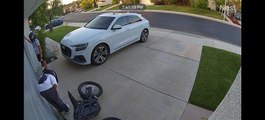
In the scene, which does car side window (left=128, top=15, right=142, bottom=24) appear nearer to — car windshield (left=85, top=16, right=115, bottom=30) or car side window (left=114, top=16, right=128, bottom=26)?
car side window (left=114, top=16, right=128, bottom=26)

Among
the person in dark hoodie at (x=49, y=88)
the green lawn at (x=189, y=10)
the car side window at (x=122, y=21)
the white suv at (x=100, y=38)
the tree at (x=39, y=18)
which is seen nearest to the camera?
the person in dark hoodie at (x=49, y=88)

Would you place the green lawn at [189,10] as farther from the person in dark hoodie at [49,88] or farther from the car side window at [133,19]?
the person in dark hoodie at [49,88]

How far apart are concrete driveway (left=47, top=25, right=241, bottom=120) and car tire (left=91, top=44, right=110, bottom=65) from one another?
0.22 meters

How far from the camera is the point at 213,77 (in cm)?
762

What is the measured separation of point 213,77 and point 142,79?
2507mm

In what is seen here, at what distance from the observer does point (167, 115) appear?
5609mm

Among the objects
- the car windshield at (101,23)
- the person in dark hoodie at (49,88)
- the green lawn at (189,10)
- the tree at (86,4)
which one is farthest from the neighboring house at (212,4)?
the person in dark hoodie at (49,88)

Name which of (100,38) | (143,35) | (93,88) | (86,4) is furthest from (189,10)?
(93,88)

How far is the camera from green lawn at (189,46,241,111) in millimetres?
6309

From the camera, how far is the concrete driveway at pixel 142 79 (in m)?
5.85

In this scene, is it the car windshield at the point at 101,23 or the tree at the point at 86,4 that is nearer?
the car windshield at the point at 101,23

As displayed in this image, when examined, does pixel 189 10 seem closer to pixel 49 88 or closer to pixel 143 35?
pixel 143 35
